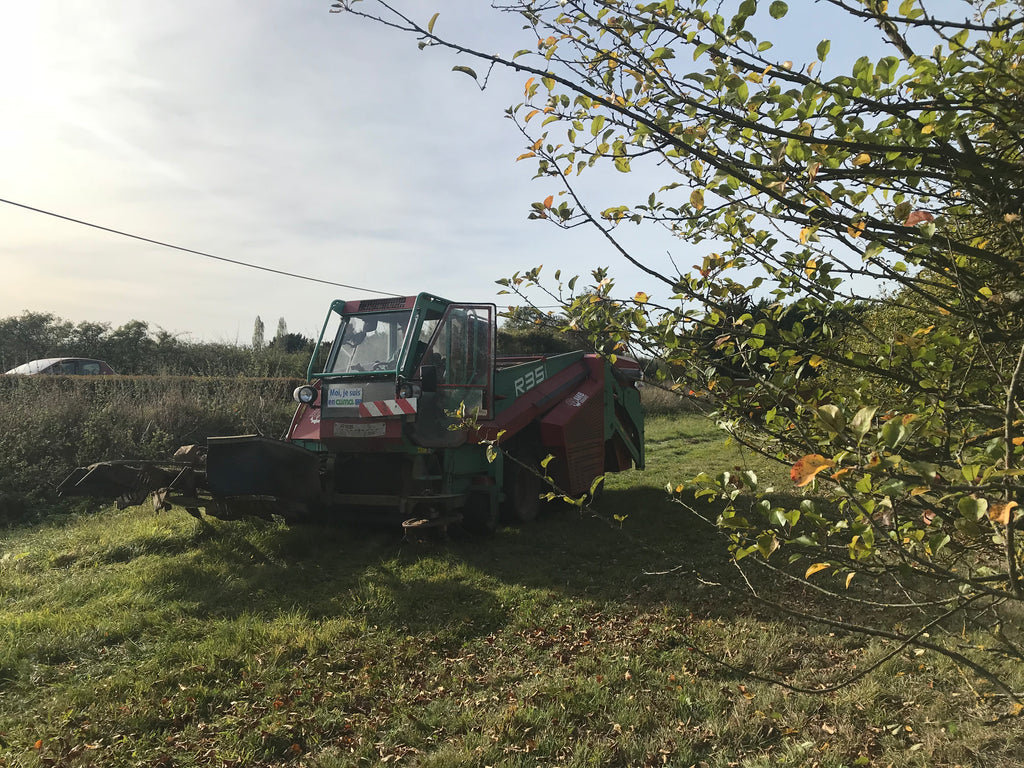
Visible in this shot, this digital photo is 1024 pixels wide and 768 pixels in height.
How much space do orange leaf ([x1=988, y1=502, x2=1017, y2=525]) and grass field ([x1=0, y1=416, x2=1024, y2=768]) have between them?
0.99 metres

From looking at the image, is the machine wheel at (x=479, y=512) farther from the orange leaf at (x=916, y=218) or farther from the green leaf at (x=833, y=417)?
the green leaf at (x=833, y=417)

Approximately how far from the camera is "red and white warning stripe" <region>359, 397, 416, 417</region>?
6.34m

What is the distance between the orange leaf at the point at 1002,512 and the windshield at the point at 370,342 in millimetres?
5852

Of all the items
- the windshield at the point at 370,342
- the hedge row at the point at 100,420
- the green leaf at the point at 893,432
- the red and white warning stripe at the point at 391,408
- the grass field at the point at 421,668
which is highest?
the windshield at the point at 370,342

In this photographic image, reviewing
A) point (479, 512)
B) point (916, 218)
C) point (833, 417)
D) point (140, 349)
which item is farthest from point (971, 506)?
point (140, 349)

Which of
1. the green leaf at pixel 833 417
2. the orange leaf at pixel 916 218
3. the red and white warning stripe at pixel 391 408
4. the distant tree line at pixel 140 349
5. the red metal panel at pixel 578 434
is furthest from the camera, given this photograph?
the distant tree line at pixel 140 349

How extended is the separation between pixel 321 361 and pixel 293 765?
518 cm

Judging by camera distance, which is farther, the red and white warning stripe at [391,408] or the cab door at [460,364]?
the cab door at [460,364]

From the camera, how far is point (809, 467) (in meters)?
1.47

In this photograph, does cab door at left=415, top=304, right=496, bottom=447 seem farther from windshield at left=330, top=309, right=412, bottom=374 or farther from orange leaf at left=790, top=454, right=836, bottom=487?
orange leaf at left=790, top=454, right=836, bottom=487

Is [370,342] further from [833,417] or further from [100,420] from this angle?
[833,417]

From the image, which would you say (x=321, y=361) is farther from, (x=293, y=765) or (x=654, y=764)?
(x=654, y=764)

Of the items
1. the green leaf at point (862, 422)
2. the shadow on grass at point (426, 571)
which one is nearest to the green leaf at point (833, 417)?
the green leaf at point (862, 422)

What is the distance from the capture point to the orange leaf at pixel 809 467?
1.44 metres
